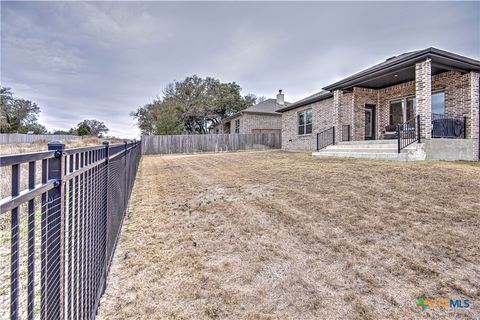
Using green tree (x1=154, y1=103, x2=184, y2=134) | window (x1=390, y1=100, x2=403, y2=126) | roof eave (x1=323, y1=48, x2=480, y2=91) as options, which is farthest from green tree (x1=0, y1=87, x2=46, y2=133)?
window (x1=390, y1=100, x2=403, y2=126)

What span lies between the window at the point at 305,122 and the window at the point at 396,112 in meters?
4.58

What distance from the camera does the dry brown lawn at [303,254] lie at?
200 centimetres

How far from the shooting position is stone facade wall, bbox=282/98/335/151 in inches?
550

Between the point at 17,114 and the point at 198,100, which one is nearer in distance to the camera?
the point at 198,100

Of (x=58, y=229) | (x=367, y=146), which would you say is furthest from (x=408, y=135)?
(x=58, y=229)

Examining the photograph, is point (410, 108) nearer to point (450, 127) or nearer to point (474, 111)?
point (450, 127)

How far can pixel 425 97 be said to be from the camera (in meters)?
8.43

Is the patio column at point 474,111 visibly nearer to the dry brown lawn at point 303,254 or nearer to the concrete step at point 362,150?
the concrete step at point 362,150

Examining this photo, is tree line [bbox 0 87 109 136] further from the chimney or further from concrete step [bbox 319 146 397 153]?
concrete step [bbox 319 146 397 153]

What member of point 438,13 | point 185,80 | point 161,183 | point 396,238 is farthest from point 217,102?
point 396,238

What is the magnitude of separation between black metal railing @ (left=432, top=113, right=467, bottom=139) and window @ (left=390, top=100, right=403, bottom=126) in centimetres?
262

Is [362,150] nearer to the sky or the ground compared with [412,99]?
nearer to the ground

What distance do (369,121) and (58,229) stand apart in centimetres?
1476

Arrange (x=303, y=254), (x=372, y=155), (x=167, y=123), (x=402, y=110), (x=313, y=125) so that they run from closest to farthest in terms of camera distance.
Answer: (x=303, y=254) < (x=372, y=155) < (x=402, y=110) < (x=313, y=125) < (x=167, y=123)
